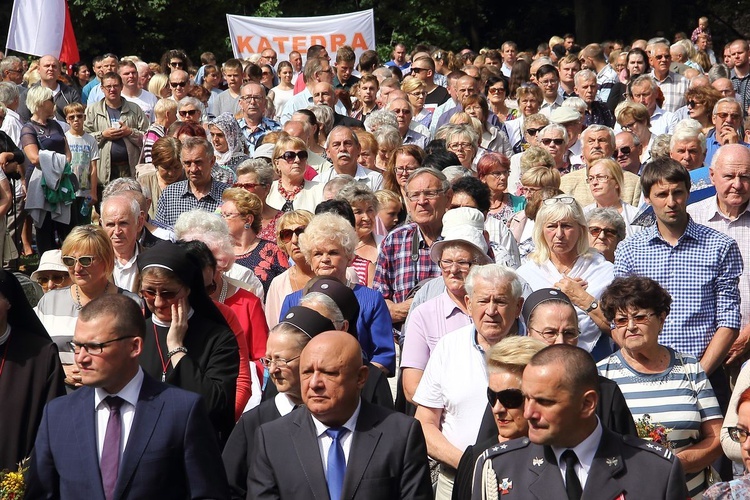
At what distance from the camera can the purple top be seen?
693 centimetres

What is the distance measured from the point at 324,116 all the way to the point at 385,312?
6.27 meters

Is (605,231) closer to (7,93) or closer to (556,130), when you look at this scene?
(556,130)

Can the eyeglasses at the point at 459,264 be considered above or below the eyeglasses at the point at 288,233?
above

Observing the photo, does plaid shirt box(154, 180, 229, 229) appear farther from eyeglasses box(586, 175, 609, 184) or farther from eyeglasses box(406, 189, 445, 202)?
eyeglasses box(586, 175, 609, 184)

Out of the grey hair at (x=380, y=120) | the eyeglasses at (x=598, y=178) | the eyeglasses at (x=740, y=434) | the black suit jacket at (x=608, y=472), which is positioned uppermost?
the eyeglasses at (x=740, y=434)

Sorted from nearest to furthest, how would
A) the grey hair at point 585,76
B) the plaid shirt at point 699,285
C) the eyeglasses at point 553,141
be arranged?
the plaid shirt at point 699,285 < the eyeglasses at point 553,141 < the grey hair at point 585,76

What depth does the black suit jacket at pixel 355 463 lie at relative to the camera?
5.07 m

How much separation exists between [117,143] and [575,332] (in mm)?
9398

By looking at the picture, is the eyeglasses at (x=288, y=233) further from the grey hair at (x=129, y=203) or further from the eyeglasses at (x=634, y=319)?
the eyeglasses at (x=634, y=319)

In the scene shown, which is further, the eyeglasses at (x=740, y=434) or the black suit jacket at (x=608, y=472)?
the black suit jacket at (x=608, y=472)

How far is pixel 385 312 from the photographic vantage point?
7301 millimetres

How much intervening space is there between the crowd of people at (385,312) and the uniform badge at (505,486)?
4 cm

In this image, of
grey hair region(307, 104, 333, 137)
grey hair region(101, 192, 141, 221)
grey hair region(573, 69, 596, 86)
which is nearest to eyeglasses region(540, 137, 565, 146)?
grey hair region(307, 104, 333, 137)

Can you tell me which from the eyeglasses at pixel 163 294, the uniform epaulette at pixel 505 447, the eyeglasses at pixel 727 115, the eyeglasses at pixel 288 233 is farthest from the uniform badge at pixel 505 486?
the eyeglasses at pixel 727 115
